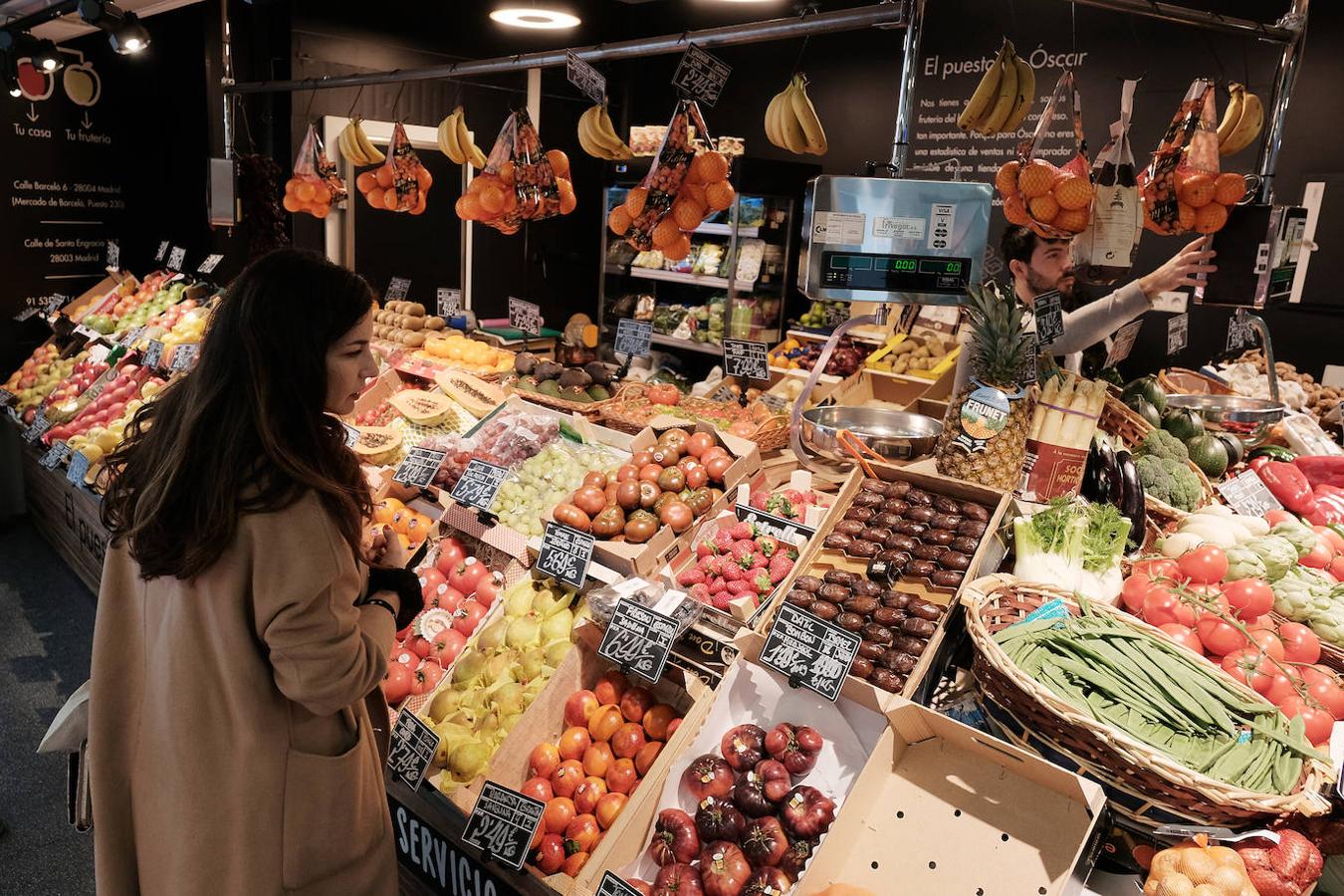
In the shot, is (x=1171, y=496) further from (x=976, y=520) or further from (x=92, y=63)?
(x=92, y=63)

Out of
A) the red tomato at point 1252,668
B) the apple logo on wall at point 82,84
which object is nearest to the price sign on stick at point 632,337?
the red tomato at point 1252,668

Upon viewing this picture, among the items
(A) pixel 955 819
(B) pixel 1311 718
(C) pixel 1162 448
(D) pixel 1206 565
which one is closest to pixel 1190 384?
(C) pixel 1162 448

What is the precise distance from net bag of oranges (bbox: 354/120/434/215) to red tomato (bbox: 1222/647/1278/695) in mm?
4341

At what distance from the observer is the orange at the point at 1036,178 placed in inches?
101

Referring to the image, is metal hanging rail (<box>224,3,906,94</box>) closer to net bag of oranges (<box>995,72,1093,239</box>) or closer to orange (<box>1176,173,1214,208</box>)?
net bag of oranges (<box>995,72,1093,239</box>)

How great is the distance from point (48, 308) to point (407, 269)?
2.70 m

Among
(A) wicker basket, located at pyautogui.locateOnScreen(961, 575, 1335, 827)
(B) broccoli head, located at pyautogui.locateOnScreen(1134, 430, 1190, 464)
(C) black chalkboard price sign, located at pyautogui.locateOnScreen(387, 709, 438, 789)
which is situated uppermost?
(B) broccoli head, located at pyautogui.locateOnScreen(1134, 430, 1190, 464)

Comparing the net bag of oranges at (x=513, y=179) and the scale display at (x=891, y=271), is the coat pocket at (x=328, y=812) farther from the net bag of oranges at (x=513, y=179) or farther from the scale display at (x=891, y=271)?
the net bag of oranges at (x=513, y=179)

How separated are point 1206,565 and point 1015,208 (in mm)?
1205

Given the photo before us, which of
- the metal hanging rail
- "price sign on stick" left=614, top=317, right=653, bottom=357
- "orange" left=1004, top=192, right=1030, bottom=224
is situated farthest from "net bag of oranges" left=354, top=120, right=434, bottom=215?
"orange" left=1004, top=192, right=1030, bottom=224

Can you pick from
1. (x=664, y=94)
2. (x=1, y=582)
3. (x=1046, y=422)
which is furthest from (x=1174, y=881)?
(x=664, y=94)

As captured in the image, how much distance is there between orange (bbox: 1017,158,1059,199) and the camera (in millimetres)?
2576

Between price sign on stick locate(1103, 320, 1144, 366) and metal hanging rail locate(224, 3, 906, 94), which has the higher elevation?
A: metal hanging rail locate(224, 3, 906, 94)

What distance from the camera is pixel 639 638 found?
223 centimetres
